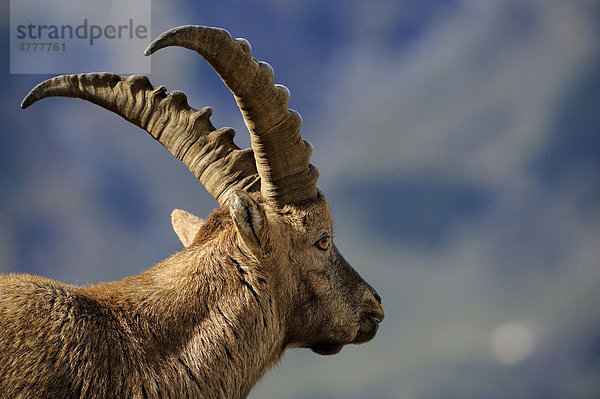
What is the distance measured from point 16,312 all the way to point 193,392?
1.76 meters

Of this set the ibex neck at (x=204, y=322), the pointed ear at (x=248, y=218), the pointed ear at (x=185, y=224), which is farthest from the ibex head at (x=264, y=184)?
the pointed ear at (x=185, y=224)

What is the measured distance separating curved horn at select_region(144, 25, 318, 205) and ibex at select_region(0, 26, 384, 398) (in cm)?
1

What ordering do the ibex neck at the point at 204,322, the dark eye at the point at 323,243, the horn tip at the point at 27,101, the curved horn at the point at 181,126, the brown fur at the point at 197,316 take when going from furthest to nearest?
the curved horn at the point at 181,126 → the dark eye at the point at 323,243 → the horn tip at the point at 27,101 → the ibex neck at the point at 204,322 → the brown fur at the point at 197,316

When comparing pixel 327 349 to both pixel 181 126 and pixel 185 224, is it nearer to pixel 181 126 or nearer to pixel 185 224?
pixel 185 224

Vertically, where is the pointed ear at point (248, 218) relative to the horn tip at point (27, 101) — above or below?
below

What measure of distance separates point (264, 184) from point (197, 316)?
188 centimetres

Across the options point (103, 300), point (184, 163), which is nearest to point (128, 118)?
point (184, 163)

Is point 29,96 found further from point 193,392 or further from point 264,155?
point 193,392

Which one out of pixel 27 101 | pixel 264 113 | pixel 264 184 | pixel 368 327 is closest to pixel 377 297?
pixel 368 327

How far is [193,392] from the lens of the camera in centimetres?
559

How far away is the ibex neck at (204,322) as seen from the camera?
5598 mm

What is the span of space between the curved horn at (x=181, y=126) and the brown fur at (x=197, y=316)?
0.58m

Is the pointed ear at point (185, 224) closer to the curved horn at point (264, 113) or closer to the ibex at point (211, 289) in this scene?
the ibex at point (211, 289)

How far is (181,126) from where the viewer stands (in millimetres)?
7340
